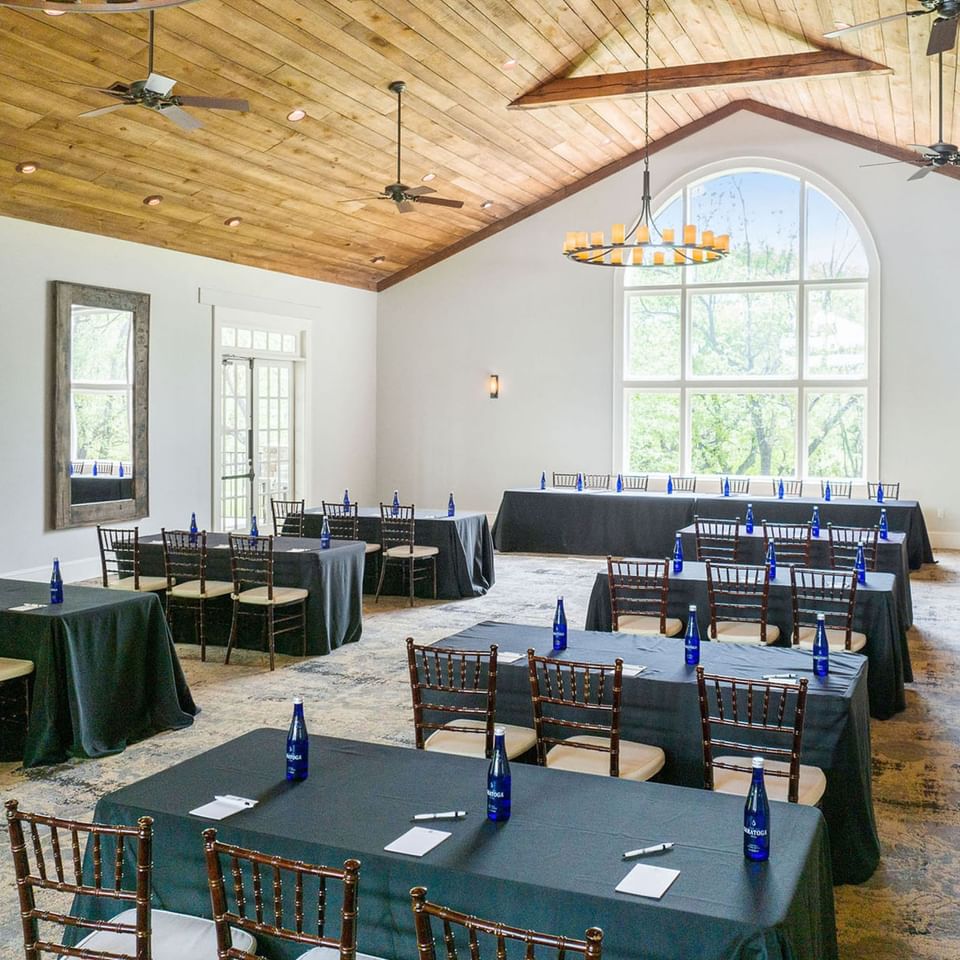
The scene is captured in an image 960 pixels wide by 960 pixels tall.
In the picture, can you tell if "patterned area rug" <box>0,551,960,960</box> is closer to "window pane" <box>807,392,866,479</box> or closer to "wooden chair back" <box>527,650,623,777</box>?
"wooden chair back" <box>527,650,623,777</box>

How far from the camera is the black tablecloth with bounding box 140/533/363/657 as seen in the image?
306 inches

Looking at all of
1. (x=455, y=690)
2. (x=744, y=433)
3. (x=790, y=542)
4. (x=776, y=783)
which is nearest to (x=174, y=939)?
(x=455, y=690)

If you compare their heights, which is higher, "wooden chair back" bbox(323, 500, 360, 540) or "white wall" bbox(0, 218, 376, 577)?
"white wall" bbox(0, 218, 376, 577)

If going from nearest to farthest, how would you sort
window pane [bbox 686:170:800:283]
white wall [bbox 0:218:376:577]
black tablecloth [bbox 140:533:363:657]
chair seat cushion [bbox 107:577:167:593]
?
black tablecloth [bbox 140:533:363:657], chair seat cushion [bbox 107:577:167:593], white wall [bbox 0:218:376:577], window pane [bbox 686:170:800:283]

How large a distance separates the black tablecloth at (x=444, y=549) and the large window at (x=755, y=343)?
15.5 ft

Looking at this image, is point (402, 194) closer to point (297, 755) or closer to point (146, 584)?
point (146, 584)

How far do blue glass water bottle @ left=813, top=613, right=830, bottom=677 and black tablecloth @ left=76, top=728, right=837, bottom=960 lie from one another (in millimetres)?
1537

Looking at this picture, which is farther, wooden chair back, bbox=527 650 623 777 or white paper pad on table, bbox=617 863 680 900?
wooden chair back, bbox=527 650 623 777

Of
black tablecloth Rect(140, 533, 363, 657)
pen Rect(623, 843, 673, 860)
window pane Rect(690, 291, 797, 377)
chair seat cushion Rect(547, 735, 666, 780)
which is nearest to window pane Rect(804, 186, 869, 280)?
window pane Rect(690, 291, 797, 377)

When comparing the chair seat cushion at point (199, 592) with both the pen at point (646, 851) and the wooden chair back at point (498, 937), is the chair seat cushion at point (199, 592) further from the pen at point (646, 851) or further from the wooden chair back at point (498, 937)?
the wooden chair back at point (498, 937)

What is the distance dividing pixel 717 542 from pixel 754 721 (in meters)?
4.23

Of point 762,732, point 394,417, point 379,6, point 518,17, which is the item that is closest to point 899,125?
point 518,17

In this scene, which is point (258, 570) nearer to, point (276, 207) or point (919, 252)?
point (276, 207)

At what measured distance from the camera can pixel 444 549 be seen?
33.1 feet
